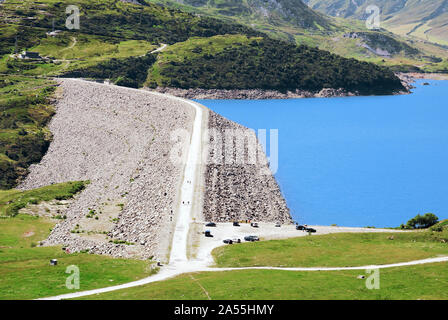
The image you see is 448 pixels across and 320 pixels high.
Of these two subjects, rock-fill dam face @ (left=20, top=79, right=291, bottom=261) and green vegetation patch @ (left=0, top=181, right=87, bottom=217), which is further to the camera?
green vegetation patch @ (left=0, top=181, right=87, bottom=217)

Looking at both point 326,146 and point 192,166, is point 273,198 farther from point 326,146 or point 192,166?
point 326,146

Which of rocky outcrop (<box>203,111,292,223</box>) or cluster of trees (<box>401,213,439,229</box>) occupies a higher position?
rocky outcrop (<box>203,111,292,223</box>)

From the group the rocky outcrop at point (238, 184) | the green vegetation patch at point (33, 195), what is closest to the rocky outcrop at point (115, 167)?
the green vegetation patch at point (33, 195)

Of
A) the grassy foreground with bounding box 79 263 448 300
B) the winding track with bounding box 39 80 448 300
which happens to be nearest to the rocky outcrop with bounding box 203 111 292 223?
the winding track with bounding box 39 80 448 300

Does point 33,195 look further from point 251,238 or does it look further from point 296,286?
point 296,286

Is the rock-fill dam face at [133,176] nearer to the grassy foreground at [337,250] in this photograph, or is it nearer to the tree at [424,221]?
the grassy foreground at [337,250]

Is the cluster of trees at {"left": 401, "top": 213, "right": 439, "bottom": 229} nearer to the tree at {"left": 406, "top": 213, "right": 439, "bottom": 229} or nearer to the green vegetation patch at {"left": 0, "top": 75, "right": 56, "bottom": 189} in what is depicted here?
the tree at {"left": 406, "top": 213, "right": 439, "bottom": 229}
